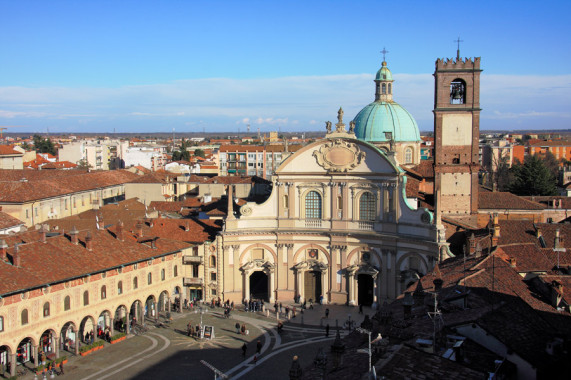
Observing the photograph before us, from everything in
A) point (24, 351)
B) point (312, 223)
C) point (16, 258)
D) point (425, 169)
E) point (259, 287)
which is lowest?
point (259, 287)

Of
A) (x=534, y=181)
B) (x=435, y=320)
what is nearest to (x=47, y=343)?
(x=435, y=320)

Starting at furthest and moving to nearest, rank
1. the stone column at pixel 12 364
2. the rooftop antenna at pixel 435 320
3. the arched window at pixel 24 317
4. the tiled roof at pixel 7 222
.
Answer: the tiled roof at pixel 7 222
the arched window at pixel 24 317
the stone column at pixel 12 364
the rooftop antenna at pixel 435 320

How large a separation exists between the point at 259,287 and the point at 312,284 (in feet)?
21.9

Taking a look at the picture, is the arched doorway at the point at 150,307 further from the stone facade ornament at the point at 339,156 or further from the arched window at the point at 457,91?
the arched window at the point at 457,91

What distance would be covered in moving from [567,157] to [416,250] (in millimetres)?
144852

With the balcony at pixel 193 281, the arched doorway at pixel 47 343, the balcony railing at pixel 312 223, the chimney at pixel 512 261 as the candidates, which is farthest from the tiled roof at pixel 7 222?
the chimney at pixel 512 261

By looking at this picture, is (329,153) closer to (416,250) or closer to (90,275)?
(416,250)

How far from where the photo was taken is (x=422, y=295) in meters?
32.0

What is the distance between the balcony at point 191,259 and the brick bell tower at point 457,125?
20958 mm

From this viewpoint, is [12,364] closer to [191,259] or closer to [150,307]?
[150,307]

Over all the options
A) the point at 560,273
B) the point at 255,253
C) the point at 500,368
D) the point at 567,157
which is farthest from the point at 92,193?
the point at 567,157

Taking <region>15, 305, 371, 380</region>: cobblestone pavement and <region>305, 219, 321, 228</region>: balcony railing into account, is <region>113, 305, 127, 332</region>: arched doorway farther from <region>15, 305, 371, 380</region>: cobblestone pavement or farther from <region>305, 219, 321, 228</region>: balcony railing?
<region>305, 219, 321, 228</region>: balcony railing

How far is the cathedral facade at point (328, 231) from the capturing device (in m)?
54.0

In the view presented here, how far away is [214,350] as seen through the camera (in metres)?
44.0
